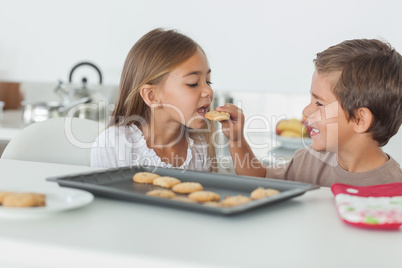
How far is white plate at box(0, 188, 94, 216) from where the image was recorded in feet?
2.58

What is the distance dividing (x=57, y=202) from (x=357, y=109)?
3.25ft

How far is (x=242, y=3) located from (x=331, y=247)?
251 centimetres

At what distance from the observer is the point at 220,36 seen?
3143mm

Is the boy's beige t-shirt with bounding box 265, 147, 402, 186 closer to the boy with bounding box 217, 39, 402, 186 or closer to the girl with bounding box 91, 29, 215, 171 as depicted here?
the boy with bounding box 217, 39, 402, 186

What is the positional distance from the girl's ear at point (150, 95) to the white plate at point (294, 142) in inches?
36.6

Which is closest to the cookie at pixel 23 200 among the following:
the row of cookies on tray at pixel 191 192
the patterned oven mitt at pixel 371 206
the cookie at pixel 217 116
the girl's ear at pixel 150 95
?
the row of cookies on tray at pixel 191 192

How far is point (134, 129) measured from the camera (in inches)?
71.4

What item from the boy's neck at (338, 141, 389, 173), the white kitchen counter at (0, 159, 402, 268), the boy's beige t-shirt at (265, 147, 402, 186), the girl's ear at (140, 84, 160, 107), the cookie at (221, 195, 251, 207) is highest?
the girl's ear at (140, 84, 160, 107)

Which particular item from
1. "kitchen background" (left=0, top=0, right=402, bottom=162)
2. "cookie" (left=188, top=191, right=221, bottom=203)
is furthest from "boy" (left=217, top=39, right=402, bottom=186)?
"kitchen background" (left=0, top=0, right=402, bottom=162)

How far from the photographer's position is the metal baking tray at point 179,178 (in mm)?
863

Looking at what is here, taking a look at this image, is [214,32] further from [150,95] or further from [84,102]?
[150,95]

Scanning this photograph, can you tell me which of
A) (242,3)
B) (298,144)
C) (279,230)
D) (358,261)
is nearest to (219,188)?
(279,230)

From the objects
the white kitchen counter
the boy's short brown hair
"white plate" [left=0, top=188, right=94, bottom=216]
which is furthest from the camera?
the boy's short brown hair

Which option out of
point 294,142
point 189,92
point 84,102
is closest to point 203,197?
point 189,92
